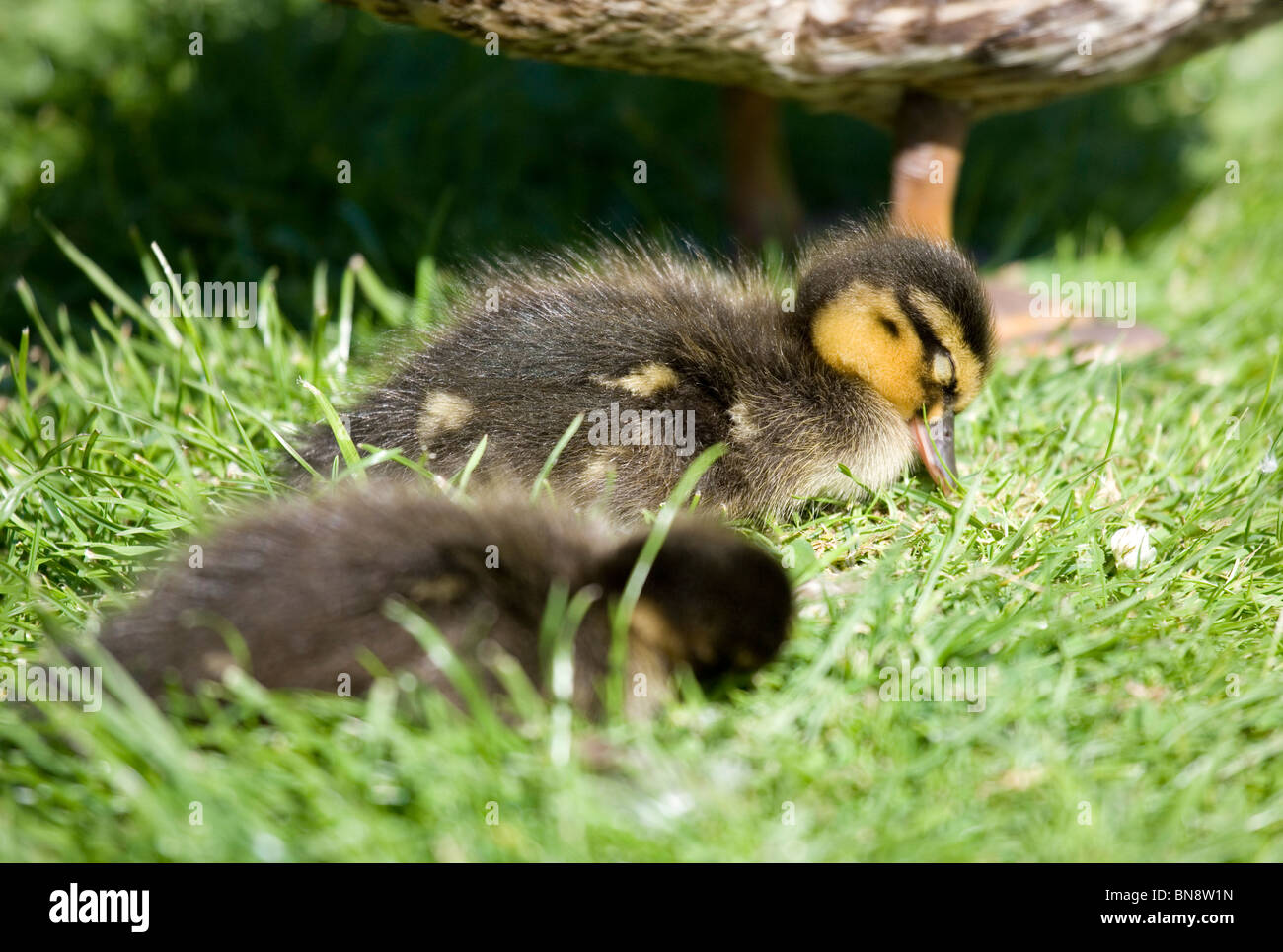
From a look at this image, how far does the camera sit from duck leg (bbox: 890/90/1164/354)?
9.29 ft

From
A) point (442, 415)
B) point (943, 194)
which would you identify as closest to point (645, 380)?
point (442, 415)

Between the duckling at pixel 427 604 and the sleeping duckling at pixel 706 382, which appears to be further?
the sleeping duckling at pixel 706 382

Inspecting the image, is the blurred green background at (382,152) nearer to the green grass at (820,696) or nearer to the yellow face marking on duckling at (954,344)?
the green grass at (820,696)

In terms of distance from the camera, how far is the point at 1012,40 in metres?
2.51

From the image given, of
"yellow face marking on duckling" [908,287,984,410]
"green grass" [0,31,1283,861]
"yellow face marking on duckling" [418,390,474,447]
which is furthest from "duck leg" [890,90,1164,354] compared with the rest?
"yellow face marking on duckling" [418,390,474,447]

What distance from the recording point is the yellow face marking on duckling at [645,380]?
216cm

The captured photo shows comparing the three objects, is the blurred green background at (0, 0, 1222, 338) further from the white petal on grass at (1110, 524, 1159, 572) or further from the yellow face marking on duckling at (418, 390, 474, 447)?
the white petal on grass at (1110, 524, 1159, 572)

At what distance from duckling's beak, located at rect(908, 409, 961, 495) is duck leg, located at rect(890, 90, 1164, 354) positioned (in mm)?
456

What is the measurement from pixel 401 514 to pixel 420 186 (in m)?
2.30

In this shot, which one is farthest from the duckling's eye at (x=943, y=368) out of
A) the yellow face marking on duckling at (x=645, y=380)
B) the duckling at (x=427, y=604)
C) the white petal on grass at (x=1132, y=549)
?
the duckling at (x=427, y=604)

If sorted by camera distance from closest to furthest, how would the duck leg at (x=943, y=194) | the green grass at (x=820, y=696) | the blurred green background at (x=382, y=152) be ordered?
1. the green grass at (x=820, y=696)
2. the duck leg at (x=943, y=194)
3. the blurred green background at (x=382, y=152)

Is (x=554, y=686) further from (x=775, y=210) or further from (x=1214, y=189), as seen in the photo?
(x=1214, y=189)

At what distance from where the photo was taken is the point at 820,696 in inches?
68.3

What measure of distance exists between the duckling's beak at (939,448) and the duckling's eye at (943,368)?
0.08 meters
